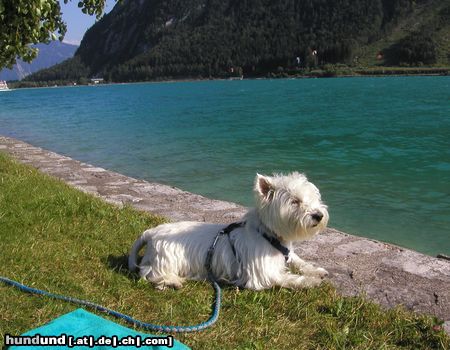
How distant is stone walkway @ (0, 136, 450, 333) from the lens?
5.47 m

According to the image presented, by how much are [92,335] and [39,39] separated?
18.3ft

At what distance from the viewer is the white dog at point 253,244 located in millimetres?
5105

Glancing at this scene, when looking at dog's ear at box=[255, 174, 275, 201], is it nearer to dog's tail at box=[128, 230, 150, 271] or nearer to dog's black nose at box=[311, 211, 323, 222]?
dog's black nose at box=[311, 211, 323, 222]

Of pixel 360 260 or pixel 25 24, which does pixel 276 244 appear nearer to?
pixel 360 260

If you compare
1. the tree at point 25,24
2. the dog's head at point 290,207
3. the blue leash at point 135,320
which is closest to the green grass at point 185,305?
the blue leash at point 135,320

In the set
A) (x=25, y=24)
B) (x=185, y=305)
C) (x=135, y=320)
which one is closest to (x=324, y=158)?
(x=25, y=24)

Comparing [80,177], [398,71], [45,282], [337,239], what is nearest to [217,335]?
[45,282]

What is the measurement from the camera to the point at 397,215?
1142cm

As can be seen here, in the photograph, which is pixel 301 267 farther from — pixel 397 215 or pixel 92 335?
pixel 397 215

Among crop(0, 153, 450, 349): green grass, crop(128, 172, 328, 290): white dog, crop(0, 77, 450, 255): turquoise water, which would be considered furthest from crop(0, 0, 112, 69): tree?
crop(0, 77, 450, 255): turquoise water

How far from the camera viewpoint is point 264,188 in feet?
17.1

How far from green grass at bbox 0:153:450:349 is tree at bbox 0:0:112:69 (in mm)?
2739

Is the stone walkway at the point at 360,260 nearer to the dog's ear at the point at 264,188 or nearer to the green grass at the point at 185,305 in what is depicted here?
the green grass at the point at 185,305

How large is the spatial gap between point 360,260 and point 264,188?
7.21ft
